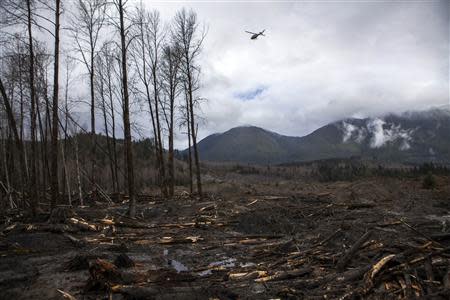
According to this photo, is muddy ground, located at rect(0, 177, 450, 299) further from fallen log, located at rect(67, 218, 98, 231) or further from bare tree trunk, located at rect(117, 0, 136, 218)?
bare tree trunk, located at rect(117, 0, 136, 218)

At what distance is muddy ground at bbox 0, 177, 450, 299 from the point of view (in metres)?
5.29

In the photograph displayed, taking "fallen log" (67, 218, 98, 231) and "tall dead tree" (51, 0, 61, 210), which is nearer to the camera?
"tall dead tree" (51, 0, 61, 210)

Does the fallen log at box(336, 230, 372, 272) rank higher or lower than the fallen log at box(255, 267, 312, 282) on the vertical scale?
higher

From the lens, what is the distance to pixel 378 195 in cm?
2448

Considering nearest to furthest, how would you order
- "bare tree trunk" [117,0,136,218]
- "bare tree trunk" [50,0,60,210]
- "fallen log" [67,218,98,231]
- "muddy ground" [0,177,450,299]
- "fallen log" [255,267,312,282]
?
"muddy ground" [0,177,450,299]
"fallen log" [255,267,312,282]
"bare tree trunk" [50,0,60,210]
"fallen log" [67,218,98,231]
"bare tree trunk" [117,0,136,218]

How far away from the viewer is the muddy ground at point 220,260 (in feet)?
17.3

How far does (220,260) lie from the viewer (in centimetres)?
812

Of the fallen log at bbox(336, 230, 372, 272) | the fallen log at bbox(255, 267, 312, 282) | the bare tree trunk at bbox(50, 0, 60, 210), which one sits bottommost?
the fallen log at bbox(255, 267, 312, 282)

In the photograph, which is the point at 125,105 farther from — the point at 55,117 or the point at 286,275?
the point at 286,275

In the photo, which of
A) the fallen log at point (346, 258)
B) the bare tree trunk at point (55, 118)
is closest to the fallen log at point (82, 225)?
the bare tree trunk at point (55, 118)

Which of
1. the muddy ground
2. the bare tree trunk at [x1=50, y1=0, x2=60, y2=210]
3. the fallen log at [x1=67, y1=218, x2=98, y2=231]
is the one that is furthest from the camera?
the fallen log at [x1=67, y1=218, x2=98, y2=231]

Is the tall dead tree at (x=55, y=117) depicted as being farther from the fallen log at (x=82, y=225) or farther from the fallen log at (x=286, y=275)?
the fallen log at (x=286, y=275)

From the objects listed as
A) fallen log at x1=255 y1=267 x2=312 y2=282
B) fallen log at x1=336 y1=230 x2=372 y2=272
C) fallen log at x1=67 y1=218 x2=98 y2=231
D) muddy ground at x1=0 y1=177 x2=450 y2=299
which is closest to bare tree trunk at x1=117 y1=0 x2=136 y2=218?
muddy ground at x1=0 y1=177 x2=450 y2=299

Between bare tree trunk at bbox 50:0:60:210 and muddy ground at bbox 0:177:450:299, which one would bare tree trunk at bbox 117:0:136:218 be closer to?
muddy ground at bbox 0:177:450:299
